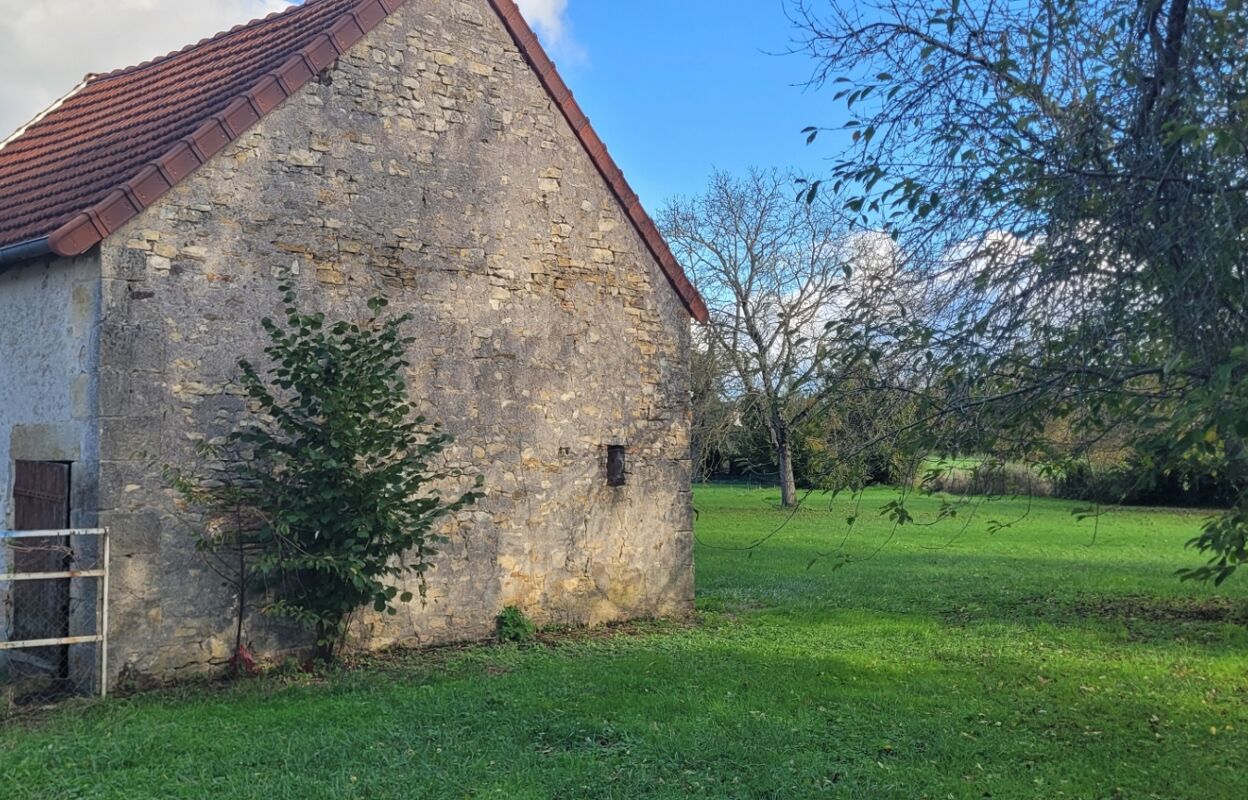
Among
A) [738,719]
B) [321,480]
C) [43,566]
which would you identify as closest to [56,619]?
[43,566]

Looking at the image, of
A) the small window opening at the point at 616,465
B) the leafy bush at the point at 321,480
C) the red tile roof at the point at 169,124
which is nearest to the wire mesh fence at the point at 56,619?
the leafy bush at the point at 321,480

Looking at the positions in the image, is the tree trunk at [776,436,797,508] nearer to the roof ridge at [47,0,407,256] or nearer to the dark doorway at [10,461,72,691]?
the roof ridge at [47,0,407,256]

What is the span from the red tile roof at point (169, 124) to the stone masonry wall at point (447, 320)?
0.19m

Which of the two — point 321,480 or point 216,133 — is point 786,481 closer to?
point 321,480

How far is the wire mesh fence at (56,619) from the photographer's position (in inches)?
313

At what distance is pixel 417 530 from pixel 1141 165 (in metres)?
6.17

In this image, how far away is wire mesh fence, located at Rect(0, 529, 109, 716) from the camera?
313 inches

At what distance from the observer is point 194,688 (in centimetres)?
836

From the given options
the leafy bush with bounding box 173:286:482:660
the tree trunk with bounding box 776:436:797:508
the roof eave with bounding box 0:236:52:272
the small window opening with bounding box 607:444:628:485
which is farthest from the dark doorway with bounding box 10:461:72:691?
the tree trunk with bounding box 776:436:797:508

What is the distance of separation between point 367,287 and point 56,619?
386 centimetres

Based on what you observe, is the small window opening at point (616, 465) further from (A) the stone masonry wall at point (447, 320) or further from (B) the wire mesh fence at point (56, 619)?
(B) the wire mesh fence at point (56, 619)

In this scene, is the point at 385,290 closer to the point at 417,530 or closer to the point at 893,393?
the point at 417,530

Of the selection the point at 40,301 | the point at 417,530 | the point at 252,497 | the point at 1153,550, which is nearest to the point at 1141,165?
the point at 417,530

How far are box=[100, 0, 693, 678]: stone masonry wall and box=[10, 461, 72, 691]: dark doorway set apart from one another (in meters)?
0.59
